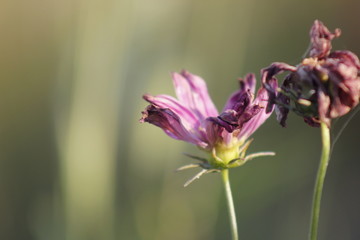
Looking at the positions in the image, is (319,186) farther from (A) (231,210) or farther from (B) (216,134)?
(B) (216,134)

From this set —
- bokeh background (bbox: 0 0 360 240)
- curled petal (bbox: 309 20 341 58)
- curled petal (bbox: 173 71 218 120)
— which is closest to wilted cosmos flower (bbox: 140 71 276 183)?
curled petal (bbox: 173 71 218 120)

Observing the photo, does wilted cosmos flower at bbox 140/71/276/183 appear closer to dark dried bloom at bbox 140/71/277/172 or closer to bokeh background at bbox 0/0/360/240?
dark dried bloom at bbox 140/71/277/172

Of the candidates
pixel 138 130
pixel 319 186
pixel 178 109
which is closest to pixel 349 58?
pixel 319 186

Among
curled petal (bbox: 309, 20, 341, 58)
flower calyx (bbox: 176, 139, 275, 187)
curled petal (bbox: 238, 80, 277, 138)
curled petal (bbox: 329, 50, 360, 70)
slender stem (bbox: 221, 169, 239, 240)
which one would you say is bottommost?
slender stem (bbox: 221, 169, 239, 240)

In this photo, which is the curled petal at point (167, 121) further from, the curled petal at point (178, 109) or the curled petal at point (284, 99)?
the curled petal at point (284, 99)

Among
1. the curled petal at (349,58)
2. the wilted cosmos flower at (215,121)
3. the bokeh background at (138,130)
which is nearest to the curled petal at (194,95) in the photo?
the wilted cosmos flower at (215,121)

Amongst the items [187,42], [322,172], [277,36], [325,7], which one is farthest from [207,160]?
[325,7]

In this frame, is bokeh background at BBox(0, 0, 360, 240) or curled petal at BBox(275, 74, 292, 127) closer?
curled petal at BBox(275, 74, 292, 127)
